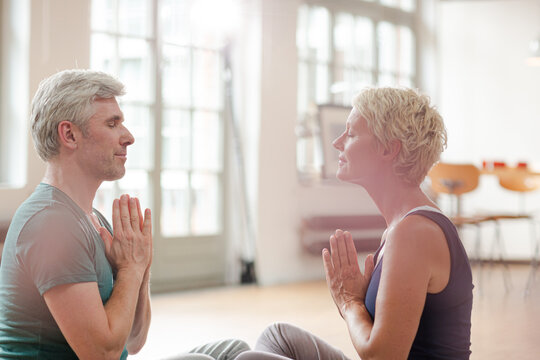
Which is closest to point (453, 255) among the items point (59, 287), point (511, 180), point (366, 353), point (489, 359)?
point (366, 353)

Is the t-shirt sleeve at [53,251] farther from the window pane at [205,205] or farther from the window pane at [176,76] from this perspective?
the window pane at [205,205]

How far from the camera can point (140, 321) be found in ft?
5.97

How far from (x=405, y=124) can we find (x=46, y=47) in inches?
133

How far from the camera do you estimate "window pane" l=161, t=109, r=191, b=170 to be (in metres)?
5.74

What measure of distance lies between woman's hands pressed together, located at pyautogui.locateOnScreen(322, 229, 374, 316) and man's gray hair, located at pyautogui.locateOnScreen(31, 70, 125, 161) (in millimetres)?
690

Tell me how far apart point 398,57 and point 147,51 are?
3.70 m

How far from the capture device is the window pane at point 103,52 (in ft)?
17.2

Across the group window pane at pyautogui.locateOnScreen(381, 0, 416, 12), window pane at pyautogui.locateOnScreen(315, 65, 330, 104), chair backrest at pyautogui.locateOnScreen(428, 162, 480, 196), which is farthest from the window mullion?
window pane at pyautogui.locateOnScreen(381, 0, 416, 12)

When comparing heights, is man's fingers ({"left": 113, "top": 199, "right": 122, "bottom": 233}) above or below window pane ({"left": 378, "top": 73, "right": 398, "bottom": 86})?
below

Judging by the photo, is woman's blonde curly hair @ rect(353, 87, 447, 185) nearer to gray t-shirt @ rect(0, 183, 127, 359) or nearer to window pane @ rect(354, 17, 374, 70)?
gray t-shirt @ rect(0, 183, 127, 359)

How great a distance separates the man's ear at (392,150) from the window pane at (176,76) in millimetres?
4255

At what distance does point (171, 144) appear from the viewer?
579 cm

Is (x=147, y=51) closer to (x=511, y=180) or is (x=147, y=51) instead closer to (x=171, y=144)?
(x=171, y=144)

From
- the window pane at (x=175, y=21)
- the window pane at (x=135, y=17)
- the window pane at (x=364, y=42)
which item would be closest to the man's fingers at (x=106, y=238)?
the window pane at (x=135, y=17)
